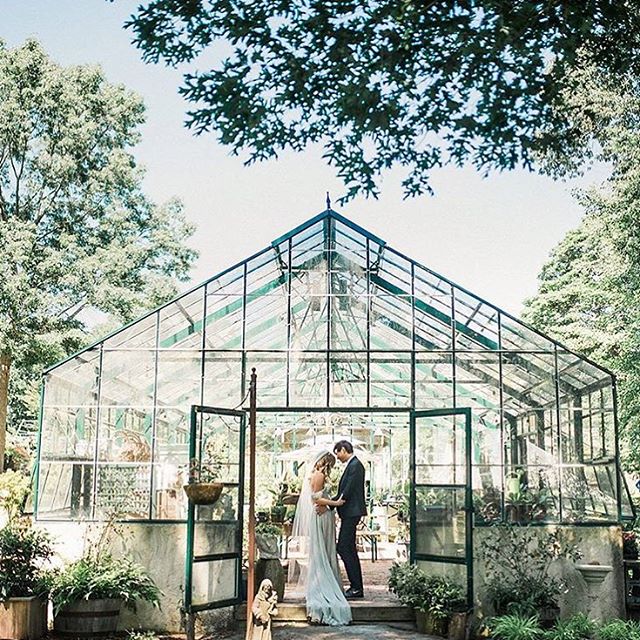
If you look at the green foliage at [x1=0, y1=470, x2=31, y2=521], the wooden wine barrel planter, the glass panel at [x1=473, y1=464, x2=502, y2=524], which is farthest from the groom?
the green foliage at [x1=0, y1=470, x2=31, y2=521]

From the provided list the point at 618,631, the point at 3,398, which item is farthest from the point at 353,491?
the point at 3,398

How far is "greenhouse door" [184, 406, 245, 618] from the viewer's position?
9688mm

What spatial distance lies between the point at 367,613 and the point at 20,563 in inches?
140

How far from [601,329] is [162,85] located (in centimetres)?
1527

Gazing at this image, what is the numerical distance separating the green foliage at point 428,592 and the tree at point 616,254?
16.6ft

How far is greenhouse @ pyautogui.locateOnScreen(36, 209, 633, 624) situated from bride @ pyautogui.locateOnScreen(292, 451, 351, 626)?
88 cm

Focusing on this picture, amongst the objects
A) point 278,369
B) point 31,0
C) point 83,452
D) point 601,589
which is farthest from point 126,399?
point 601,589

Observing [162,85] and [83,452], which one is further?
[83,452]

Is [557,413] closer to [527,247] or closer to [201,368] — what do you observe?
[201,368]

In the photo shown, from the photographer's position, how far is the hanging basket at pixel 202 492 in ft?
31.6

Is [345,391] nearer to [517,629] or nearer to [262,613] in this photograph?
[517,629]

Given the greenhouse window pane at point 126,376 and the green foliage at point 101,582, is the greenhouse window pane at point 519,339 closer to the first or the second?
the greenhouse window pane at point 126,376

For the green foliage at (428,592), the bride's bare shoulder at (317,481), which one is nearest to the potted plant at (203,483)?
the bride's bare shoulder at (317,481)

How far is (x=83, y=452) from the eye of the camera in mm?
10758
